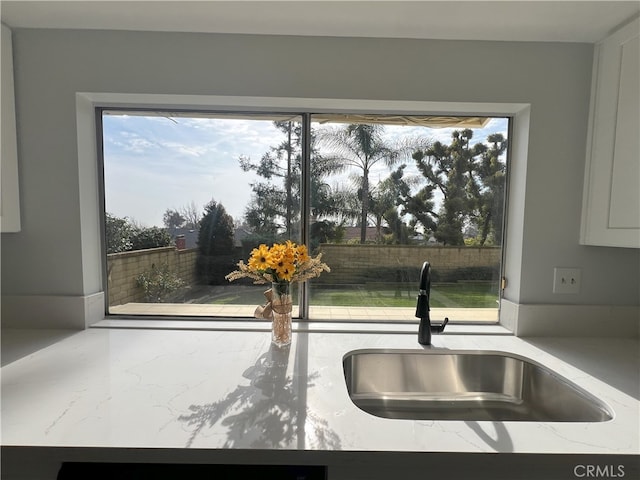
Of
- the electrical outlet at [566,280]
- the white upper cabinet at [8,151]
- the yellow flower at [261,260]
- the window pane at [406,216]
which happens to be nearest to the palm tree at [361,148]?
the window pane at [406,216]

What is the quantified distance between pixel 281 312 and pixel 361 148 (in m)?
0.83

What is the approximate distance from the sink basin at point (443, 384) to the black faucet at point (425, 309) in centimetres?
7

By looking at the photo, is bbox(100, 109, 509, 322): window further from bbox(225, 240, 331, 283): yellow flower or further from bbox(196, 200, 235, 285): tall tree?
bbox(225, 240, 331, 283): yellow flower

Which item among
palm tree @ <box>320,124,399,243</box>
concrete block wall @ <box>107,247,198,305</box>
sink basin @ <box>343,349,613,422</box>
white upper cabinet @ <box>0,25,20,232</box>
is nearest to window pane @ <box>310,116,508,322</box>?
palm tree @ <box>320,124,399,243</box>

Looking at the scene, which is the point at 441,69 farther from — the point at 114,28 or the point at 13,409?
the point at 13,409

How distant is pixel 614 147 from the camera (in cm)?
114

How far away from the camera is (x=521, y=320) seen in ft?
4.34

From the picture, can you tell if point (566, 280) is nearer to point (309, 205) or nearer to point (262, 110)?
point (309, 205)

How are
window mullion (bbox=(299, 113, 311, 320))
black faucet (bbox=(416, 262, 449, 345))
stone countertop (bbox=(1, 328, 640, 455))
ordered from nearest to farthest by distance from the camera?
stone countertop (bbox=(1, 328, 640, 455))
black faucet (bbox=(416, 262, 449, 345))
window mullion (bbox=(299, 113, 311, 320))

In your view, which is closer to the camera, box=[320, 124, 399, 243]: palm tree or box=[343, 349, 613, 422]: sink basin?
box=[343, 349, 613, 422]: sink basin

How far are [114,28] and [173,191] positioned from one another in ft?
2.18

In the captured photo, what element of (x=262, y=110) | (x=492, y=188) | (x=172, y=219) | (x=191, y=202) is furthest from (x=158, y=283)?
(x=492, y=188)

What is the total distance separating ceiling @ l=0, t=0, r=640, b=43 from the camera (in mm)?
1066

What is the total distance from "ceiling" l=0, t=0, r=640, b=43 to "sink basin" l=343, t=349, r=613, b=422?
1.25 meters
